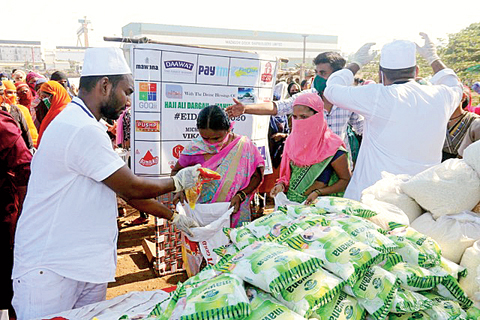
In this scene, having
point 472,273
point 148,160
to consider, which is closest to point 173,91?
point 148,160

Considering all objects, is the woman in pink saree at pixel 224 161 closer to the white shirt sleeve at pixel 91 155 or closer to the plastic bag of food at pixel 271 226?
the white shirt sleeve at pixel 91 155

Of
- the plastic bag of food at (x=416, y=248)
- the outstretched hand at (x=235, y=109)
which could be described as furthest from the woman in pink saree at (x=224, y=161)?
the plastic bag of food at (x=416, y=248)

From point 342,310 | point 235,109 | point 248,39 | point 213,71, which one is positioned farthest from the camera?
point 248,39

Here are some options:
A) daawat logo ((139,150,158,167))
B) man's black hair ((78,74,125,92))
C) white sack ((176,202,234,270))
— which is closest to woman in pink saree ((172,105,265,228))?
white sack ((176,202,234,270))

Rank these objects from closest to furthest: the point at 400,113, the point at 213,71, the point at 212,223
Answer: the point at 400,113 < the point at 212,223 < the point at 213,71

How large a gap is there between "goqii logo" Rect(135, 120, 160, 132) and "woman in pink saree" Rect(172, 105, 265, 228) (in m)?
0.62

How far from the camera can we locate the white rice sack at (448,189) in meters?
1.45

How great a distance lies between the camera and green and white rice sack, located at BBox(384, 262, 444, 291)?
1157 millimetres

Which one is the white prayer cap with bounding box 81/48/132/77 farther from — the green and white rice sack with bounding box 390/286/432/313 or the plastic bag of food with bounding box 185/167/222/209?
the green and white rice sack with bounding box 390/286/432/313

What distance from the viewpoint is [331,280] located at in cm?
110

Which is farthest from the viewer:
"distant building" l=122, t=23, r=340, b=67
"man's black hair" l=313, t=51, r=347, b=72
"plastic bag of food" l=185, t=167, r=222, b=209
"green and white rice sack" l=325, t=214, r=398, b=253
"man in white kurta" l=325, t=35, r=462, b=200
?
"distant building" l=122, t=23, r=340, b=67

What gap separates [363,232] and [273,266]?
40 centimetres

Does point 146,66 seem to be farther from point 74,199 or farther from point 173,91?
point 74,199

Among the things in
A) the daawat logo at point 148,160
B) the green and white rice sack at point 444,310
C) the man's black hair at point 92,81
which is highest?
the man's black hair at point 92,81
